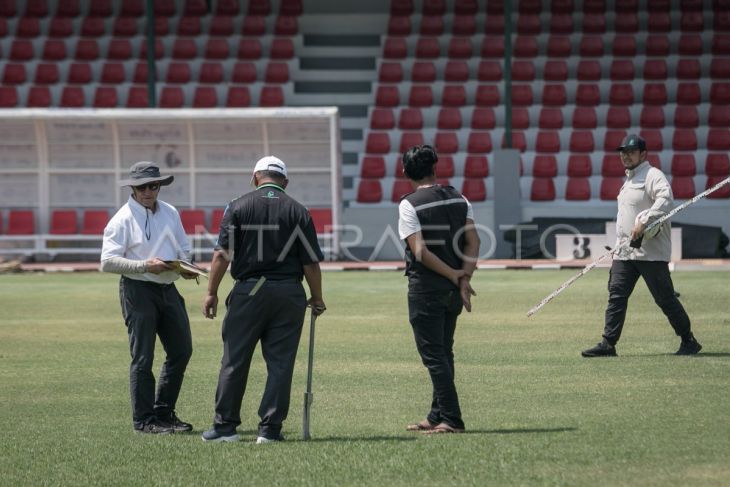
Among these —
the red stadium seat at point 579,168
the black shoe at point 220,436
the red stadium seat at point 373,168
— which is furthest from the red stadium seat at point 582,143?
the black shoe at point 220,436

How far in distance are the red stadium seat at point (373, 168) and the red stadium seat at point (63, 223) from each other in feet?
21.2

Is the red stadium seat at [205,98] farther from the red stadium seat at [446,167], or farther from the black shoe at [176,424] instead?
the black shoe at [176,424]

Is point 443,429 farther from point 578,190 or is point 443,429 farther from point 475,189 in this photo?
point 578,190

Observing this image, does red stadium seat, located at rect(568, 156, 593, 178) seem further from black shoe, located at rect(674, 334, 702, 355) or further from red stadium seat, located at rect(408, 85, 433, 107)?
black shoe, located at rect(674, 334, 702, 355)

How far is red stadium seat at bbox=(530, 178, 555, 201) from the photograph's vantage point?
30547 mm

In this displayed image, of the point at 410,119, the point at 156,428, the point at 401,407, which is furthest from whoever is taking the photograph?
the point at 410,119

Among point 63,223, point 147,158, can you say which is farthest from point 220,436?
point 147,158

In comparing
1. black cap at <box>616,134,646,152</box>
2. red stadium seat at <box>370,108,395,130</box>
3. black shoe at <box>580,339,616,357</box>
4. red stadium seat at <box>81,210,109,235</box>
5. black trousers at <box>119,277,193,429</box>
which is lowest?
black shoe at <box>580,339,616,357</box>

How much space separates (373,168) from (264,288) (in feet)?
74.5

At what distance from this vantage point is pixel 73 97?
1292 inches

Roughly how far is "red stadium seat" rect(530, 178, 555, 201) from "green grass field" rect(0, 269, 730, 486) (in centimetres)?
1274

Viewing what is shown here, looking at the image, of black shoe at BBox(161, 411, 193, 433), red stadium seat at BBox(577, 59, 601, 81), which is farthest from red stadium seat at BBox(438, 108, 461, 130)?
black shoe at BBox(161, 411, 193, 433)

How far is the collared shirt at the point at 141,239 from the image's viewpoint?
9336 mm

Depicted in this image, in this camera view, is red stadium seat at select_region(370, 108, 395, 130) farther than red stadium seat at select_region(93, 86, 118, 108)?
No
